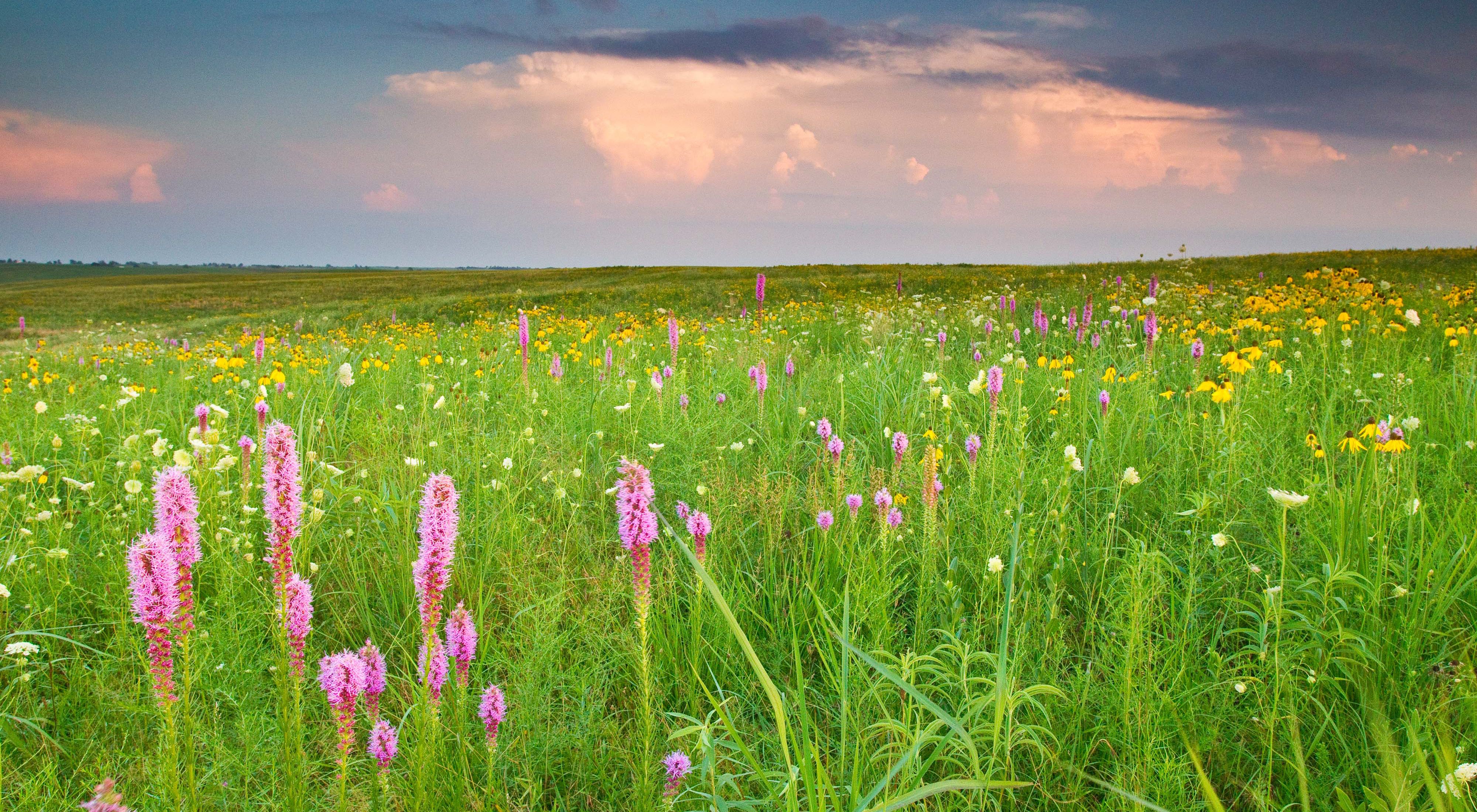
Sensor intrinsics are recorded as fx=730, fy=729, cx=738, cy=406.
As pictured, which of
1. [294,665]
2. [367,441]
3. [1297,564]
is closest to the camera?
[294,665]

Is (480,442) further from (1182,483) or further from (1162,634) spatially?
(1182,483)

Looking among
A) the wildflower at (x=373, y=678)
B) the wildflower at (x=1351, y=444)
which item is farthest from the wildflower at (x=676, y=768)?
the wildflower at (x=1351, y=444)

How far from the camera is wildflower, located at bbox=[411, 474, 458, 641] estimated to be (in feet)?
3.72

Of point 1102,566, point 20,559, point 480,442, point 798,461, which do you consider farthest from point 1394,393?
point 20,559

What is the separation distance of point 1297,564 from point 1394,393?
194 cm

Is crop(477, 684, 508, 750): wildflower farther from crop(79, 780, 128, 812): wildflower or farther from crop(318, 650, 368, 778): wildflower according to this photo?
crop(79, 780, 128, 812): wildflower

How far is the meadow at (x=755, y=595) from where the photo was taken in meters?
1.43

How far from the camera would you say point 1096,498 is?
10.3 ft

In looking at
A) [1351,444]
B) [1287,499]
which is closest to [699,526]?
[1287,499]

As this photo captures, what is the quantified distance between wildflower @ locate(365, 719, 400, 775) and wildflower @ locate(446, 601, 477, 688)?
0.46 ft

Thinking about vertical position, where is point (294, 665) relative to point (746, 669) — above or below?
above

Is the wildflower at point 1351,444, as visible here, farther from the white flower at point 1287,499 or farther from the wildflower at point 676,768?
the wildflower at point 676,768

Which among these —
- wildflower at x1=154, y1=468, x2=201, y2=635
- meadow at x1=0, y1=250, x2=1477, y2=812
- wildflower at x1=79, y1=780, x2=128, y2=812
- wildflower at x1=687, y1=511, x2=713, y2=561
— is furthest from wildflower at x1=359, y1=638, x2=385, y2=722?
wildflower at x1=687, y1=511, x2=713, y2=561

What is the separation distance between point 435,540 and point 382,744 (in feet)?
1.59
